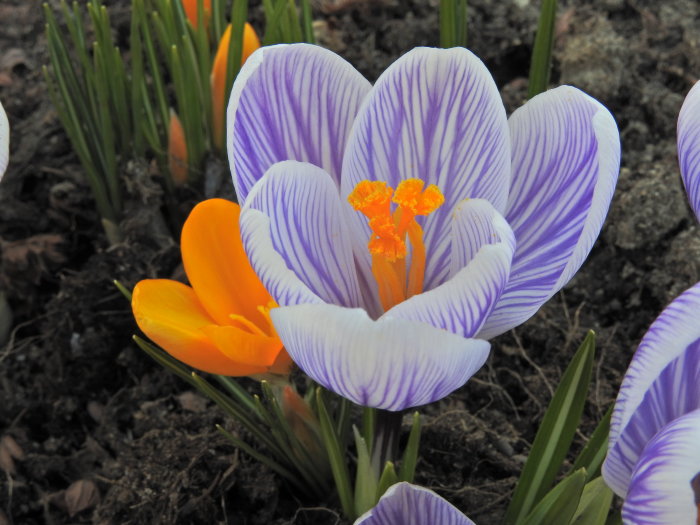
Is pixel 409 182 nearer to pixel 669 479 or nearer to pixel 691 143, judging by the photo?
pixel 691 143

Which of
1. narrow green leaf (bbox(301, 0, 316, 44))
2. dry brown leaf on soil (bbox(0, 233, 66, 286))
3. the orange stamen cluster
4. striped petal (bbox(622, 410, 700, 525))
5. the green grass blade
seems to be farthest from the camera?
dry brown leaf on soil (bbox(0, 233, 66, 286))

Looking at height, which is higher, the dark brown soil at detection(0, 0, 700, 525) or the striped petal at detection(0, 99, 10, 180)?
the striped petal at detection(0, 99, 10, 180)

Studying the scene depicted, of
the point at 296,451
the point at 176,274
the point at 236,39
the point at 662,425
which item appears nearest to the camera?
the point at 662,425

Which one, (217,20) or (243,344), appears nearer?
(243,344)

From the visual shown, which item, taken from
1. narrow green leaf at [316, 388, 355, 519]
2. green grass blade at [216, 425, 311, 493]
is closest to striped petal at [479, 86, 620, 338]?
narrow green leaf at [316, 388, 355, 519]

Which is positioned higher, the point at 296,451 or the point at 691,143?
the point at 691,143

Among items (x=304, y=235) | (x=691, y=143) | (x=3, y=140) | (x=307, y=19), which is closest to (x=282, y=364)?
(x=304, y=235)

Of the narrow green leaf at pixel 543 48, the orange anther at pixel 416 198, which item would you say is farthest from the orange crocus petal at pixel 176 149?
the orange anther at pixel 416 198

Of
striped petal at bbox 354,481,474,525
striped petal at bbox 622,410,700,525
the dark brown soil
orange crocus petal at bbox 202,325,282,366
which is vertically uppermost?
striped petal at bbox 622,410,700,525

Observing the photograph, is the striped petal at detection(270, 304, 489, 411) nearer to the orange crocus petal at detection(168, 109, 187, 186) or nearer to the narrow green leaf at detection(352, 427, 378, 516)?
the narrow green leaf at detection(352, 427, 378, 516)
